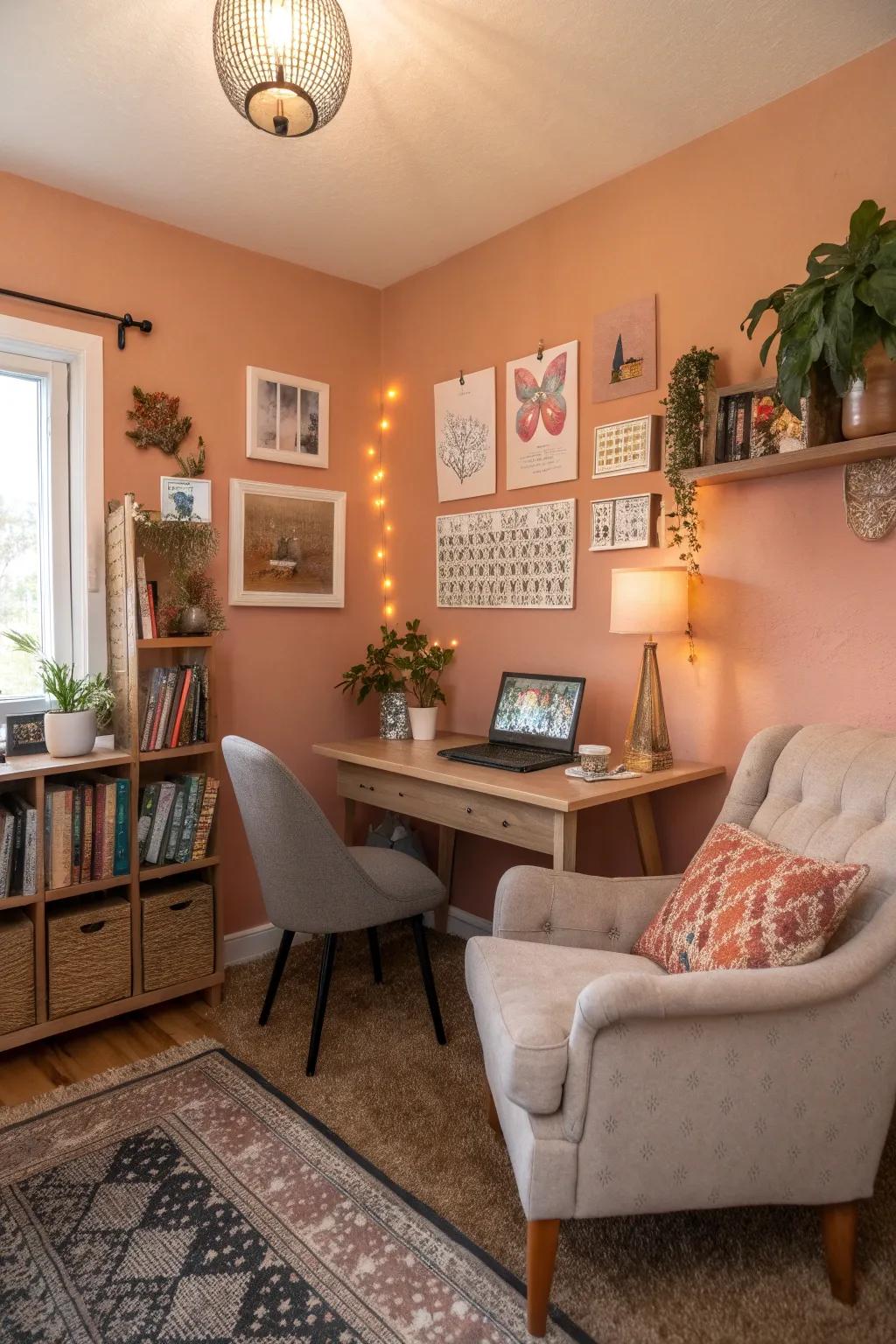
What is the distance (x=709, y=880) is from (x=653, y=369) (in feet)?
5.16

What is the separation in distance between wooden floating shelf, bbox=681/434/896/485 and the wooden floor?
7.06 ft

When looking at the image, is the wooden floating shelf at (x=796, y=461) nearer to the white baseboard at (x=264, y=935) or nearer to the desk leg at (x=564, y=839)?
the desk leg at (x=564, y=839)

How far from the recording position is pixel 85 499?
9.09ft

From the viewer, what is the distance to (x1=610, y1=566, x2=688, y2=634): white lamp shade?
239cm

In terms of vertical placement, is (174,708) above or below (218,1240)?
above

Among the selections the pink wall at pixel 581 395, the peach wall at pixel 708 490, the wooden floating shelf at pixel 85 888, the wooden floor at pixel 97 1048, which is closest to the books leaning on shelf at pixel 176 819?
the wooden floating shelf at pixel 85 888

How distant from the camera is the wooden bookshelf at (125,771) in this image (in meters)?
2.41

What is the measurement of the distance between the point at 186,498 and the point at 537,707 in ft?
4.61

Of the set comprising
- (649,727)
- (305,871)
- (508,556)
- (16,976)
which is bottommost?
(16,976)

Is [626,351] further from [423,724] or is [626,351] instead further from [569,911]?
[569,911]

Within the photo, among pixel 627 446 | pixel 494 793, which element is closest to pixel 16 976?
pixel 494 793

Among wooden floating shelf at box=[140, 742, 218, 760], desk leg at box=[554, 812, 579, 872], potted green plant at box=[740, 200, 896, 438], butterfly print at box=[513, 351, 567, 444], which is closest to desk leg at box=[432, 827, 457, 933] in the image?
wooden floating shelf at box=[140, 742, 218, 760]

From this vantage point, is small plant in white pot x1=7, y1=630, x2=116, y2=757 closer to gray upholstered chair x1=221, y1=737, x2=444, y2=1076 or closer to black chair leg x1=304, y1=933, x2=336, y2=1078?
gray upholstered chair x1=221, y1=737, x2=444, y2=1076

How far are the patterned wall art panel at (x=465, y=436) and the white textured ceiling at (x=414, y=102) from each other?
1.76 ft
